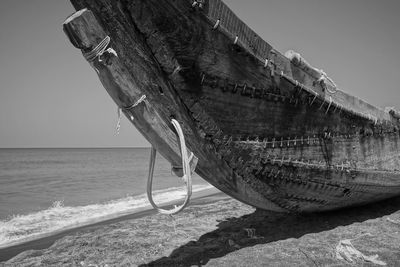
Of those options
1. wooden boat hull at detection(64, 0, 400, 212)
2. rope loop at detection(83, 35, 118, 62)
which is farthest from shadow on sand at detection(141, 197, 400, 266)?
rope loop at detection(83, 35, 118, 62)

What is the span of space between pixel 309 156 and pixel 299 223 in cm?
152

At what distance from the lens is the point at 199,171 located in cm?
287

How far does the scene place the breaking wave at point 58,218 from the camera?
6350 mm

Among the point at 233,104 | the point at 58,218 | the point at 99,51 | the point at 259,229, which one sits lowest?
the point at 58,218

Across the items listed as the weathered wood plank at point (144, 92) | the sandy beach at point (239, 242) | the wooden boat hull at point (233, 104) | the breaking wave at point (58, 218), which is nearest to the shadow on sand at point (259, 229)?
the sandy beach at point (239, 242)

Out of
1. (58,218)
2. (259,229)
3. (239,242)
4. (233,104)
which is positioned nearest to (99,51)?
(233,104)

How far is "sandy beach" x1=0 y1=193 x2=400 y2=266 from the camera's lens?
3262 millimetres

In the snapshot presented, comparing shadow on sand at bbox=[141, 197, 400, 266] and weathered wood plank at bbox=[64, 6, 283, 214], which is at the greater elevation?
weathered wood plank at bbox=[64, 6, 283, 214]

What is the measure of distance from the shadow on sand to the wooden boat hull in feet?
1.42

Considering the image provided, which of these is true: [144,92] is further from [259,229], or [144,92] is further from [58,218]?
[58,218]

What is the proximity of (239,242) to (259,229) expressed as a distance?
705 millimetres

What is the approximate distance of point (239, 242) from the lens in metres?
3.89

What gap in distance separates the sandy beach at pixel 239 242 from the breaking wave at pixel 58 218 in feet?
2.69

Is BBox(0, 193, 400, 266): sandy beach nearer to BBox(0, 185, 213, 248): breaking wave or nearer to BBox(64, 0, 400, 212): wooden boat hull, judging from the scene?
BBox(64, 0, 400, 212): wooden boat hull
